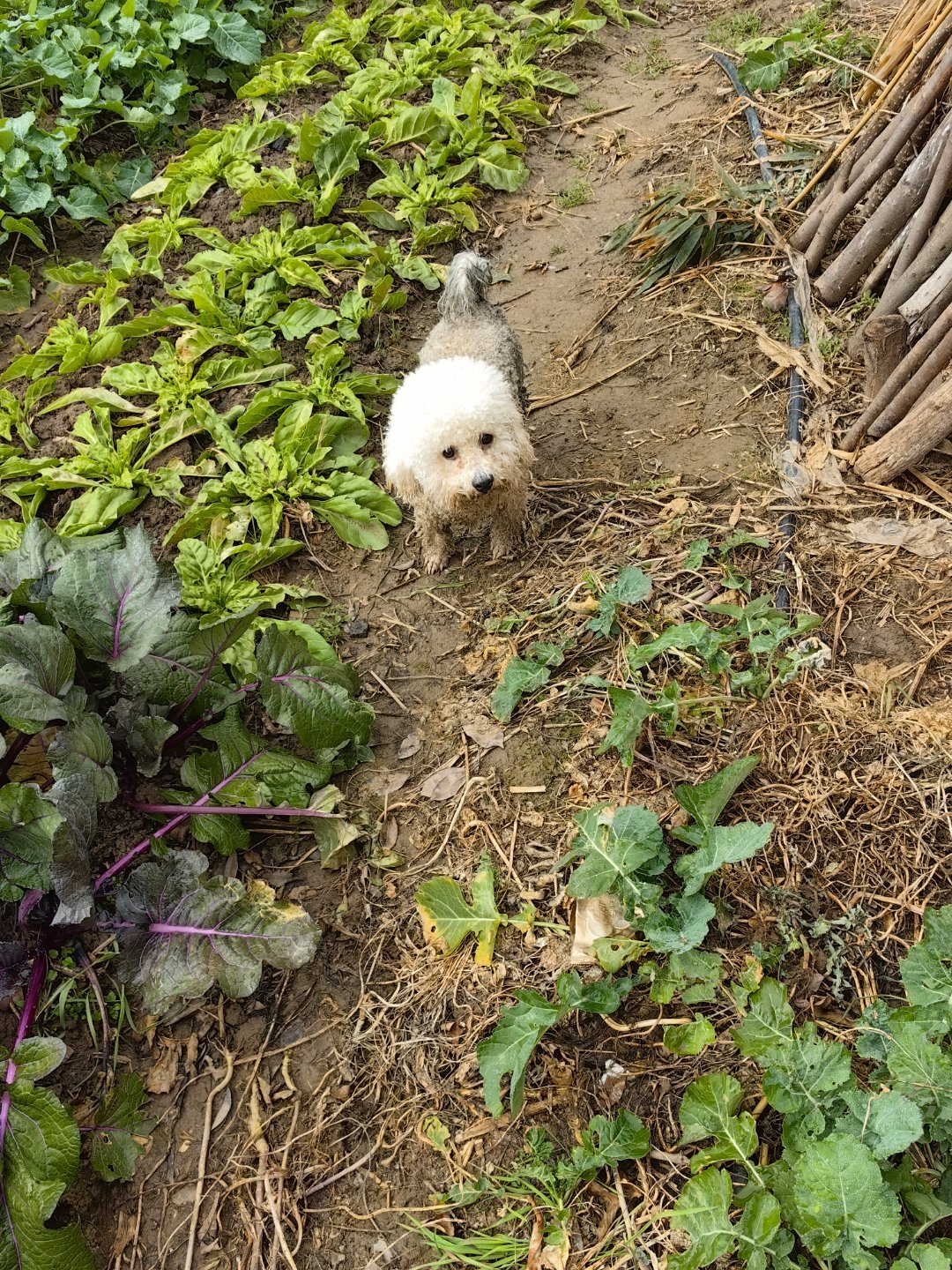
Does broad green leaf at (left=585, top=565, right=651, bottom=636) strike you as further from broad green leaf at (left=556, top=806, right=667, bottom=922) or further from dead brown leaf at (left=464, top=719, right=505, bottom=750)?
broad green leaf at (left=556, top=806, right=667, bottom=922)

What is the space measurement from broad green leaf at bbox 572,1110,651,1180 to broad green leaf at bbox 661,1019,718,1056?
0.60 ft

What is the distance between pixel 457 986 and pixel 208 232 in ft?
14.5

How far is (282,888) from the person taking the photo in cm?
289

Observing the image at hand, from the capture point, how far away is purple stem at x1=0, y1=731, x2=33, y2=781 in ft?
9.21

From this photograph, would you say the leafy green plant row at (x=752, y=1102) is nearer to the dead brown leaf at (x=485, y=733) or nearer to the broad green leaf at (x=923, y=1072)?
the broad green leaf at (x=923, y=1072)

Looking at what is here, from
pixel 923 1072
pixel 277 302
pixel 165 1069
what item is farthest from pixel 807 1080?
pixel 277 302

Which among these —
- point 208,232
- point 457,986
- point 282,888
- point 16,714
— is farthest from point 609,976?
point 208,232

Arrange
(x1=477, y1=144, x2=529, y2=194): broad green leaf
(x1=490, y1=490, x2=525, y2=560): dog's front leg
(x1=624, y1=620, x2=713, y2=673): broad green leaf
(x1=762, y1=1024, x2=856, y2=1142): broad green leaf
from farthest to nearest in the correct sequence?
1. (x1=477, y1=144, x2=529, y2=194): broad green leaf
2. (x1=490, y1=490, x2=525, y2=560): dog's front leg
3. (x1=624, y1=620, x2=713, y2=673): broad green leaf
4. (x1=762, y1=1024, x2=856, y2=1142): broad green leaf

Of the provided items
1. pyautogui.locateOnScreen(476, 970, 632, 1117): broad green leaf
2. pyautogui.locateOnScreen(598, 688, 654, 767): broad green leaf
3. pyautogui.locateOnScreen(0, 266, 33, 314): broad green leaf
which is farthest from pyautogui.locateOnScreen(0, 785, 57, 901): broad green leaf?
pyautogui.locateOnScreen(0, 266, 33, 314): broad green leaf

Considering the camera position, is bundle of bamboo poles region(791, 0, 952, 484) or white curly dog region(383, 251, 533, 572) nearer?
bundle of bamboo poles region(791, 0, 952, 484)

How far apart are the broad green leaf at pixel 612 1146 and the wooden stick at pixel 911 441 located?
7.70ft

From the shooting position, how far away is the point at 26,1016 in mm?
2537

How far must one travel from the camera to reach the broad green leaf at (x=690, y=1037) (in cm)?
206

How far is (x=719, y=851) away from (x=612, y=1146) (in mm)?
722
